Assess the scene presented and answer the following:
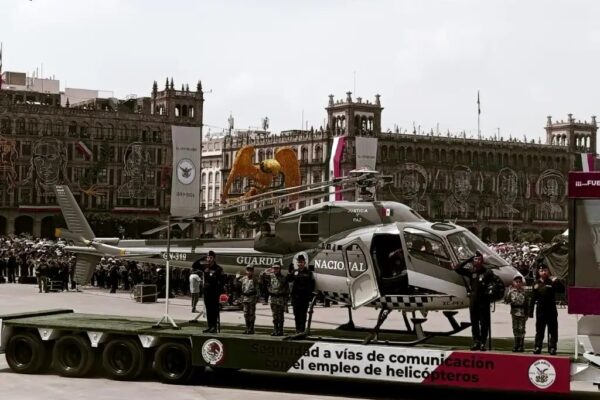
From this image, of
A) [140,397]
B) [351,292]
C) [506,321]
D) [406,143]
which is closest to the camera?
[140,397]

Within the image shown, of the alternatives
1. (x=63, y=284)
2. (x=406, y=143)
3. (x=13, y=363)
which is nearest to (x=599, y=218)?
(x=13, y=363)

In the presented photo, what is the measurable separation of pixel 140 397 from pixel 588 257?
7.44 m

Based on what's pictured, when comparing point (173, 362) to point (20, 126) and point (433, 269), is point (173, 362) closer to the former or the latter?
point (433, 269)

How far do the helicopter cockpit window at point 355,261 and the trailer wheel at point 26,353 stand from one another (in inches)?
233

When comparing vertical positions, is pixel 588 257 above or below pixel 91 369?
above

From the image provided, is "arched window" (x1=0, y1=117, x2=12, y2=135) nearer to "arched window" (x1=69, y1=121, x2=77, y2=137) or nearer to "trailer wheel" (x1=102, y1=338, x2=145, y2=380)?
"arched window" (x1=69, y1=121, x2=77, y2=137)

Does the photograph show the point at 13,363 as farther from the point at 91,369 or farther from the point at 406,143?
the point at 406,143

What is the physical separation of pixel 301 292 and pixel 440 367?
11.5 ft

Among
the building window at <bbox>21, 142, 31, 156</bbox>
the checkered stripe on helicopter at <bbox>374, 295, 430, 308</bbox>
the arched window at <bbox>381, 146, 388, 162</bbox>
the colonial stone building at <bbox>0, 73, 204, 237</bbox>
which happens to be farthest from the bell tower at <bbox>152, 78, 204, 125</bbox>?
the checkered stripe on helicopter at <bbox>374, 295, 430, 308</bbox>

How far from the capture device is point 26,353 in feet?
60.2

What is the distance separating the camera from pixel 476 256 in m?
16.2

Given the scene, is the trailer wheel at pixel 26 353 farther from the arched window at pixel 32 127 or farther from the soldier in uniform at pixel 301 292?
the arched window at pixel 32 127

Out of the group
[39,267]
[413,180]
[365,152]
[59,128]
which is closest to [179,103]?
[59,128]

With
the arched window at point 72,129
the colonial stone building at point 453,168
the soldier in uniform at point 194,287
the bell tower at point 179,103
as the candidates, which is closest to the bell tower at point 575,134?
the colonial stone building at point 453,168
